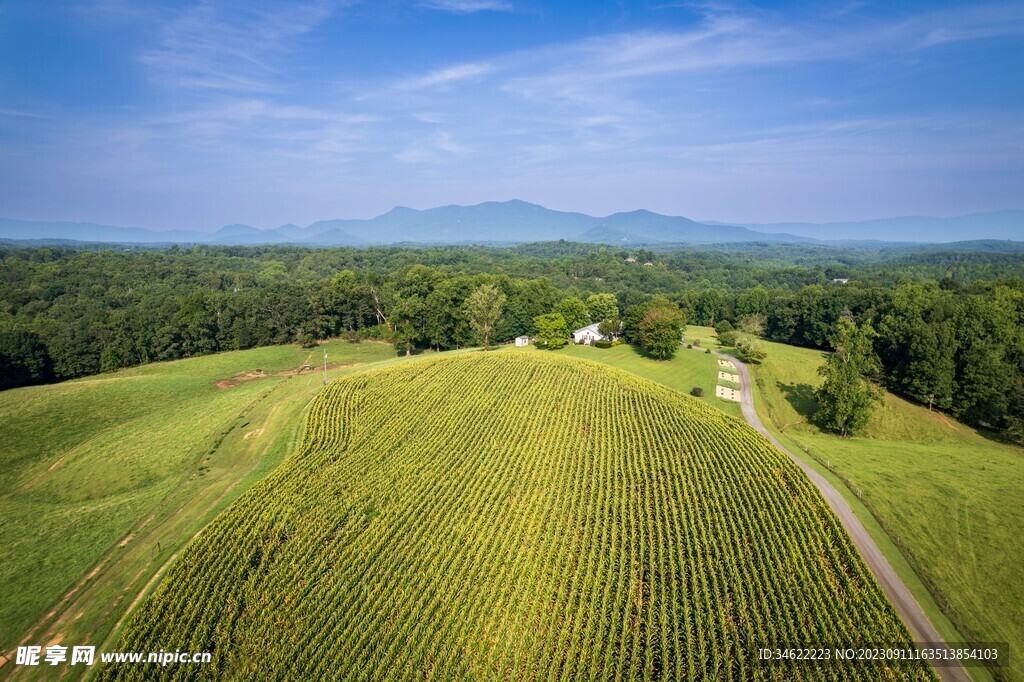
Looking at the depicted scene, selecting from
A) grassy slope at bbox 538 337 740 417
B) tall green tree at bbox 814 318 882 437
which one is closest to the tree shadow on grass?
tall green tree at bbox 814 318 882 437

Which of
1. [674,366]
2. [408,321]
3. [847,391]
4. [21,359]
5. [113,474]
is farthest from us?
[408,321]

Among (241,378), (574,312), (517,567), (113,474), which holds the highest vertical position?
(574,312)

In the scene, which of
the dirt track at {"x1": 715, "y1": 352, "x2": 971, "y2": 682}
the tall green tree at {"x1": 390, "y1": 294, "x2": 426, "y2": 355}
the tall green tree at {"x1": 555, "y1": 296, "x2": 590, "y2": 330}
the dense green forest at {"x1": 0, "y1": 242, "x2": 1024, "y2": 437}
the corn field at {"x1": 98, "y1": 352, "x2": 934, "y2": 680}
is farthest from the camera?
the tall green tree at {"x1": 555, "y1": 296, "x2": 590, "y2": 330}

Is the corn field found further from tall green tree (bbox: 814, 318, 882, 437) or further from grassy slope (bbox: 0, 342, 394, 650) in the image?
tall green tree (bbox: 814, 318, 882, 437)

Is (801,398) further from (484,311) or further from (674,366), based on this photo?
(484,311)

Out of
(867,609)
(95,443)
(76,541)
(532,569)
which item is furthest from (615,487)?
(95,443)

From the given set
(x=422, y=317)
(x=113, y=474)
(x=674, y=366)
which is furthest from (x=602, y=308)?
(x=113, y=474)
